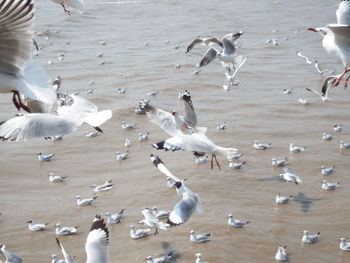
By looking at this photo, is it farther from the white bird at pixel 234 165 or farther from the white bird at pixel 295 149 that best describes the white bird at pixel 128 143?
the white bird at pixel 295 149

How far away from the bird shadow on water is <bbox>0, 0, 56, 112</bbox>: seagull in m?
5.48

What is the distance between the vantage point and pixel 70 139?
39.0 feet

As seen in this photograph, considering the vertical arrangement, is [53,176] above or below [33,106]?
below

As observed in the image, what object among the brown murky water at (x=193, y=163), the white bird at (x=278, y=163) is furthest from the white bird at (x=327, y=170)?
the white bird at (x=278, y=163)

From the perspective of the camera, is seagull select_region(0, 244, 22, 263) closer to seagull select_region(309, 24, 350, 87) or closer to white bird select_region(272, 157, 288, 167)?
seagull select_region(309, 24, 350, 87)

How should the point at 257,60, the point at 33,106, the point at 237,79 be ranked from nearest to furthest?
the point at 33,106 → the point at 237,79 → the point at 257,60

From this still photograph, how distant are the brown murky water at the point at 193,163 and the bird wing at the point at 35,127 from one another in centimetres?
300

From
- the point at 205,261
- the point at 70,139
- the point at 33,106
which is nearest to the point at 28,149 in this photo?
the point at 70,139

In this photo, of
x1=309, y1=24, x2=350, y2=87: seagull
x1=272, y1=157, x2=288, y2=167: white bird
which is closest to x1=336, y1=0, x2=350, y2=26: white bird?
x1=309, y1=24, x2=350, y2=87: seagull

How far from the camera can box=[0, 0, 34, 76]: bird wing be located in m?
3.87

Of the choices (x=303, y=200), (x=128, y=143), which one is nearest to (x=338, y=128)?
→ (x=303, y=200)

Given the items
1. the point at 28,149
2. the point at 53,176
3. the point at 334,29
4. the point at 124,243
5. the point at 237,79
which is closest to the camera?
the point at 334,29

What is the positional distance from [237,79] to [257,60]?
238cm

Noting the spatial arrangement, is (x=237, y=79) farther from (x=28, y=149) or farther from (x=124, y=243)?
(x=124, y=243)
